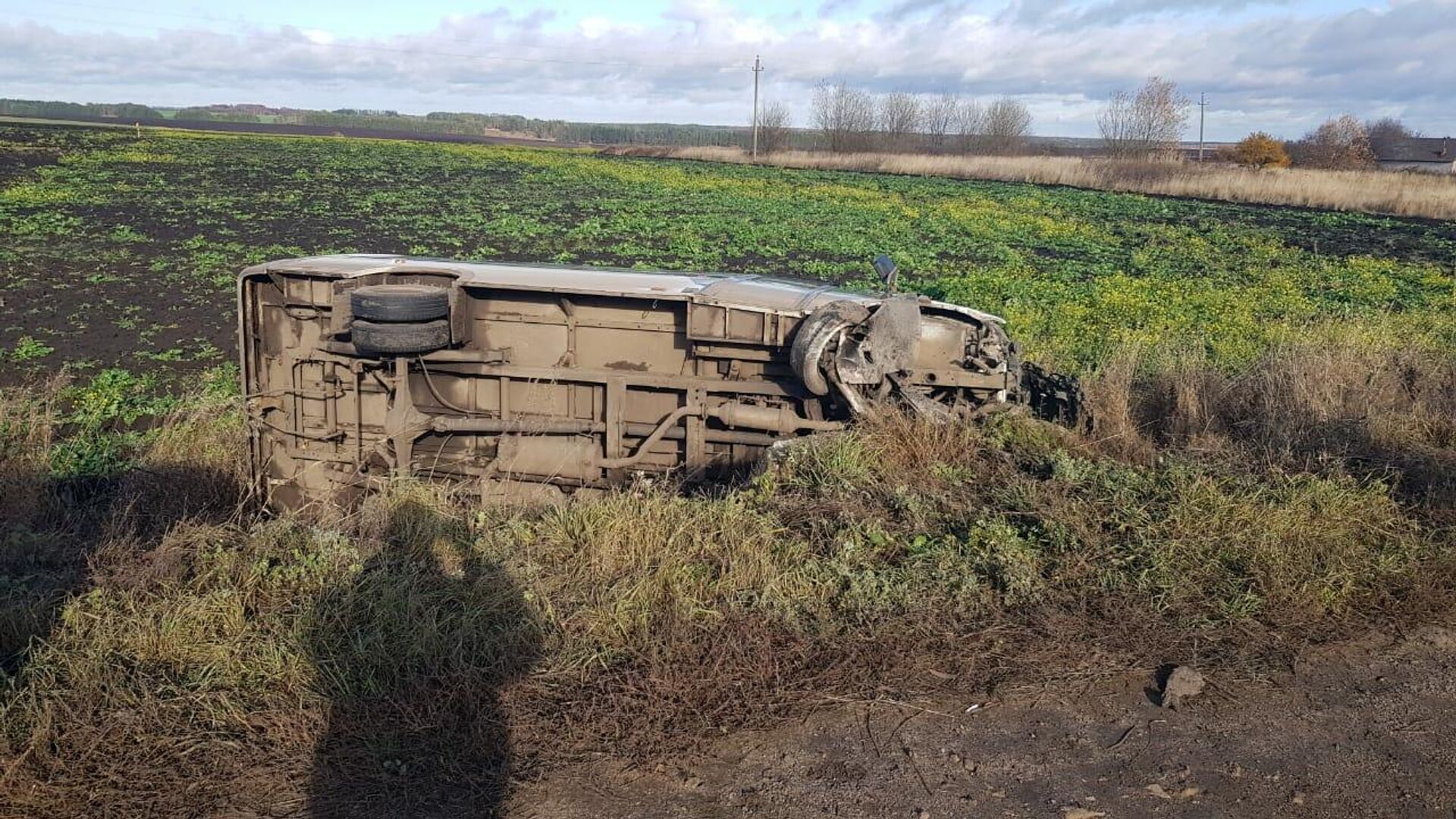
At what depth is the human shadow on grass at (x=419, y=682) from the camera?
3.71 metres

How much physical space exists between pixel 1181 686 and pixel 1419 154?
108476 mm

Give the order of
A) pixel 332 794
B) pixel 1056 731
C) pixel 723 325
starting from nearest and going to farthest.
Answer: pixel 332 794
pixel 1056 731
pixel 723 325

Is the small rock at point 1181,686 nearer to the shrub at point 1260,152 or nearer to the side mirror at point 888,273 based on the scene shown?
the side mirror at point 888,273

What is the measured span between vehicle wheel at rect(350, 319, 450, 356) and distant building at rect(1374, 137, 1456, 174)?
95397 mm

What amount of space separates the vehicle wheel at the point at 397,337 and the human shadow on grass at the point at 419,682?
2755 millimetres

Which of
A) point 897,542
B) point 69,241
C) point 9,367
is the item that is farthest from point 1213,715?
point 69,241

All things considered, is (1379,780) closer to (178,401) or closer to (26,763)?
(26,763)

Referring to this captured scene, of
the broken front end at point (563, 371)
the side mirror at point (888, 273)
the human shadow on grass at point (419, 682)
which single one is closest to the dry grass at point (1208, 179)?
the side mirror at point (888, 273)

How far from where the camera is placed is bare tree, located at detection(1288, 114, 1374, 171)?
81.1m

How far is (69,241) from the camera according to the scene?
78.0ft

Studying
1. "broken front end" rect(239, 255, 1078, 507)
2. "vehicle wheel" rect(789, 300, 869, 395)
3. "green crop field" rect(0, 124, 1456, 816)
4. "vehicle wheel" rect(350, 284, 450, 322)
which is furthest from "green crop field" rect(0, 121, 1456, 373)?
"vehicle wheel" rect(350, 284, 450, 322)

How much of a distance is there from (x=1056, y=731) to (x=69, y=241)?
26.4 m

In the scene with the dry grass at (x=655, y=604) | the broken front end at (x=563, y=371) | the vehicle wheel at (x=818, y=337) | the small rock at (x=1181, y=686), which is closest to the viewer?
the dry grass at (x=655, y=604)

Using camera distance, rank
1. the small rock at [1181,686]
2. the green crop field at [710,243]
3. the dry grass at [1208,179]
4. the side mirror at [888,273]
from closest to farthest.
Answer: the small rock at [1181,686] → the side mirror at [888,273] → the green crop field at [710,243] → the dry grass at [1208,179]
